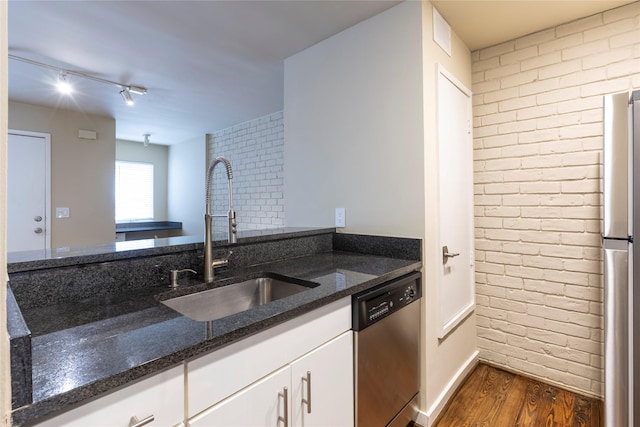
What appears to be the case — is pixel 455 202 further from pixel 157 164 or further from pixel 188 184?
pixel 157 164

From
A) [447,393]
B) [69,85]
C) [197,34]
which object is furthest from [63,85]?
[447,393]

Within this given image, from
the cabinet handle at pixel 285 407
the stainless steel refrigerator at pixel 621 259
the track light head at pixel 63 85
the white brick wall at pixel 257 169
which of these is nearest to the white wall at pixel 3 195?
the cabinet handle at pixel 285 407

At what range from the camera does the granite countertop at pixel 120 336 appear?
613 millimetres

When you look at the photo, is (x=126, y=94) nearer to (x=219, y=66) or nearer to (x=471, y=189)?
(x=219, y=66)

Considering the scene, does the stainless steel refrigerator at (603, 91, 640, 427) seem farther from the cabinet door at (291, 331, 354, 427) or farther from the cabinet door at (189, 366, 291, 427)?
the cabinet door at (189, 366, 291, 427)

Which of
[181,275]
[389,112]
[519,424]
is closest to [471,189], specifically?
[389,112]

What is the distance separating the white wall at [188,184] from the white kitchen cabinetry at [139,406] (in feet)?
15.2

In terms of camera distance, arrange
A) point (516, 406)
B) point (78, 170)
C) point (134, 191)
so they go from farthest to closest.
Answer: point (134, 191)
point (78, 170)
point (516, 406)

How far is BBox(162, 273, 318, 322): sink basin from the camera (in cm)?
131

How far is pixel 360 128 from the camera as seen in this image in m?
2.03

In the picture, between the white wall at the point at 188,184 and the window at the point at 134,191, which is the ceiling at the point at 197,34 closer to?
the white wall at the point at 188,184

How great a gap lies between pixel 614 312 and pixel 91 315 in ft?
7.02

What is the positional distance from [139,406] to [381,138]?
5.58ft

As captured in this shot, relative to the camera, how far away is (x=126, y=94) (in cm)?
295
